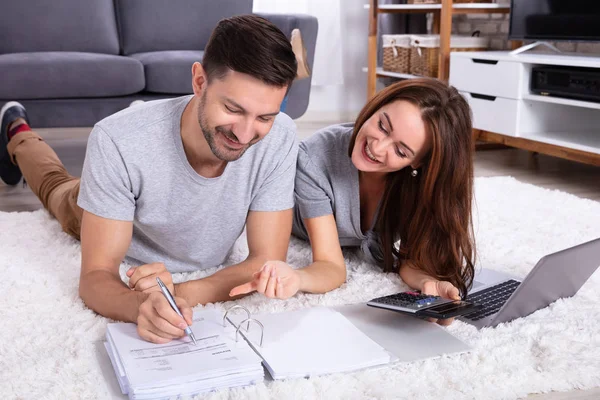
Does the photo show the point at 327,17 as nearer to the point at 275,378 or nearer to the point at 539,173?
the point at 539,173

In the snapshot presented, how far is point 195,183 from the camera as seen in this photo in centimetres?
148

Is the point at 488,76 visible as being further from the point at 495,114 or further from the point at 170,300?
the point at 170,300

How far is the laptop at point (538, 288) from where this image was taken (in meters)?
1.38

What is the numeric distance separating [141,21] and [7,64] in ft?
3.11

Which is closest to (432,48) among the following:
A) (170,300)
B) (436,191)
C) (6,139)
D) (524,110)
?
(524,110)

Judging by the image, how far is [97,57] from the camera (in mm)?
3141

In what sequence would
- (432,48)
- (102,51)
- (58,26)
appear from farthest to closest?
(432,48)
(102,51)
(58,26)

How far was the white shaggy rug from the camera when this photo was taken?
3.82ft

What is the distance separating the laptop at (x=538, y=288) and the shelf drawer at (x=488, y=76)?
1.76 metres

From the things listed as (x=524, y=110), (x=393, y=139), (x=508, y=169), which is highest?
(x=393, y=139)

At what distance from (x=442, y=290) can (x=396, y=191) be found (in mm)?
271

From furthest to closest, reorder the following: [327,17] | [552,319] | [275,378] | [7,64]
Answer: [327,17]
[7,64]
[552,319]
[275,378]

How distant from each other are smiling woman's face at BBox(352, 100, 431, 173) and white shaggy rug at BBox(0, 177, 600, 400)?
0.32 m

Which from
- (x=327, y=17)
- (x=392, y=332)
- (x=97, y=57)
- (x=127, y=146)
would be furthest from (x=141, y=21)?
(x=392, y=332)
